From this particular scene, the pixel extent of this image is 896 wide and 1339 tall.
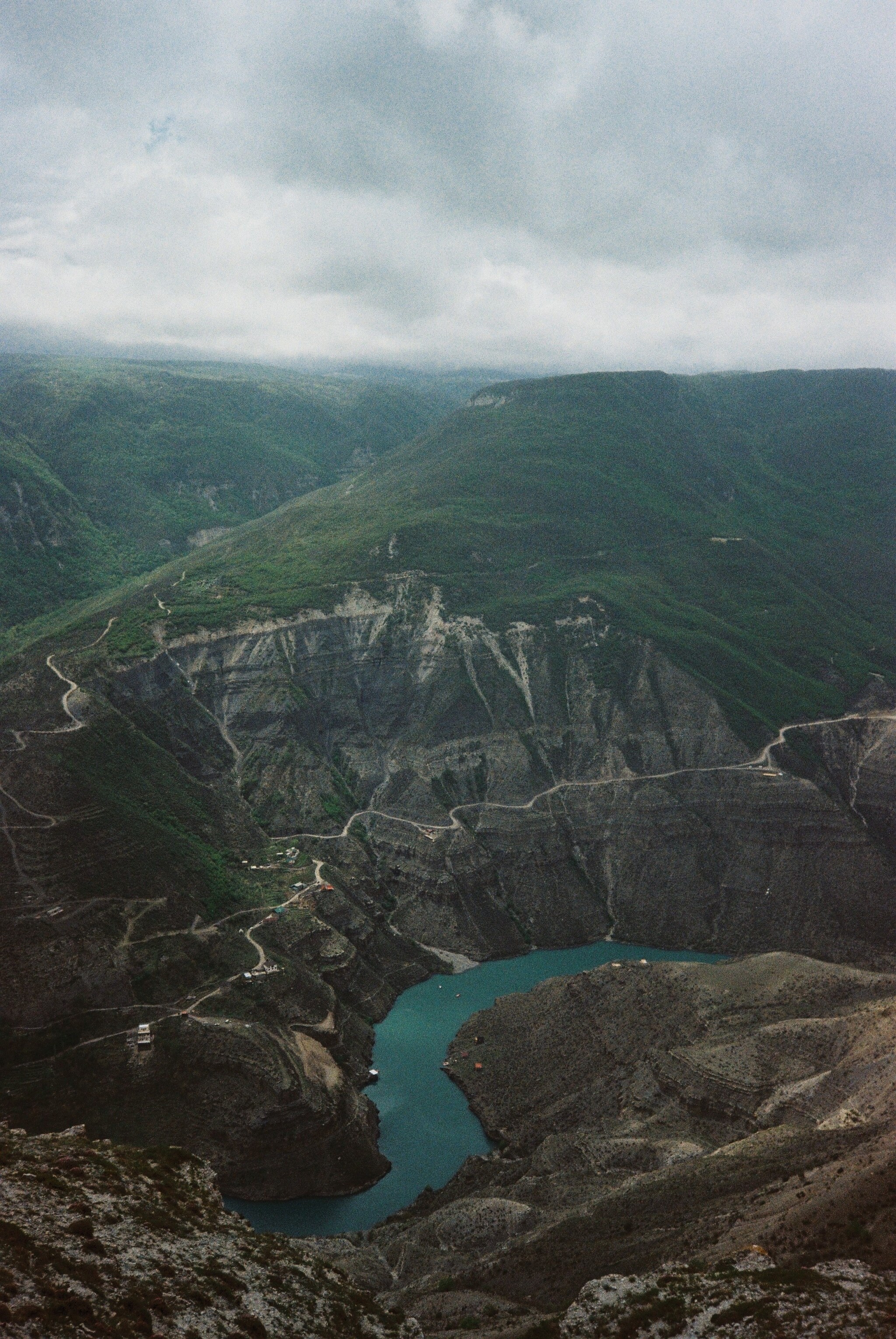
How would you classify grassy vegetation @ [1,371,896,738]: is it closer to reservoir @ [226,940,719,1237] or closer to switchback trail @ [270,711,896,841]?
switchback trail @ [270,711,896,841]

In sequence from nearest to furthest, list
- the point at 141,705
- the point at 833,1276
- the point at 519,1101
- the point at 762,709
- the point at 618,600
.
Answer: the point at 833,1276 → the point at 519,1101 → the point at 141,705 → the point at 762,709 → the point at 618,600

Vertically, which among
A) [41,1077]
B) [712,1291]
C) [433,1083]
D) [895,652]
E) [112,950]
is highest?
[895,652]

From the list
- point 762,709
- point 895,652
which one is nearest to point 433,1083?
point 762,709

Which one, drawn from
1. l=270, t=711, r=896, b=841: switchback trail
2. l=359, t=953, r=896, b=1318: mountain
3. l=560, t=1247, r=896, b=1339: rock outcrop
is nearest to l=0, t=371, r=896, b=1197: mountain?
l=270, t=711, r=896, b=841: switchback trail

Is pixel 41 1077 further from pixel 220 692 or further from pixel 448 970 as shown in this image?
pixel 220 692

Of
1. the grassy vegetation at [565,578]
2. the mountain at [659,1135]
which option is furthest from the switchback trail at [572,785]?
the mountain at [659,1135]

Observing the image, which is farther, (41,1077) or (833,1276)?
(41,1077)

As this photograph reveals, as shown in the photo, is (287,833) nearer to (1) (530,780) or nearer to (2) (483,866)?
(2) (483,866)

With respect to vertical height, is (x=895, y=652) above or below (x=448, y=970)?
above
